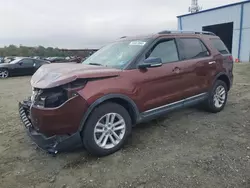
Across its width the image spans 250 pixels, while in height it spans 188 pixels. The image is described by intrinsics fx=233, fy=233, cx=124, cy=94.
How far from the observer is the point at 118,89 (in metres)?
3.35

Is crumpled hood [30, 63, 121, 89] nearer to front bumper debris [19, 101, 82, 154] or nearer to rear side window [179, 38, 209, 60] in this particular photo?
front bumper debris [19, 101, 82, 154]

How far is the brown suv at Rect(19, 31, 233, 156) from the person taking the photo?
9.79ft

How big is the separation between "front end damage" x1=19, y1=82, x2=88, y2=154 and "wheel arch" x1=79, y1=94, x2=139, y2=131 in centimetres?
7

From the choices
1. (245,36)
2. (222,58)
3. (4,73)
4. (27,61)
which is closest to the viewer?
(222,58)

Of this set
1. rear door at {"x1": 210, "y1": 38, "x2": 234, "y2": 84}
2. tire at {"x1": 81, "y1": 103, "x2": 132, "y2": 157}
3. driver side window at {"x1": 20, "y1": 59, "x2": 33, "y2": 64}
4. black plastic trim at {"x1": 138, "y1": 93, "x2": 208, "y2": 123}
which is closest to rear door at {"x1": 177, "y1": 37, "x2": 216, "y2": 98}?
black plastic trim at {"x1": 138, "y1": 93, "x2": 208, "y2": 123}

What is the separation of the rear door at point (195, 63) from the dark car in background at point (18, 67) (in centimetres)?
1305

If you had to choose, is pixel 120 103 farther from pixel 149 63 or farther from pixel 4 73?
pixel 4 73

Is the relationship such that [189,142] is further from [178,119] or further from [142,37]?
[142,37]

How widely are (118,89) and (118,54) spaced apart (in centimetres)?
94

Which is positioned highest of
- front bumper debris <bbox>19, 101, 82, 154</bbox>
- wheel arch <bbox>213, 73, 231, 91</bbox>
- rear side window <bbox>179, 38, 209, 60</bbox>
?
rear side window <bbox>179, 38, 209, 60</bbox>

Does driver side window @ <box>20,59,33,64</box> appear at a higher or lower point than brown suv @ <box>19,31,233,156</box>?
lower

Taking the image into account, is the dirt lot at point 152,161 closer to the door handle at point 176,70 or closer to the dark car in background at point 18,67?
the door handle at point 176,70

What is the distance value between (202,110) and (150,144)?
219cm

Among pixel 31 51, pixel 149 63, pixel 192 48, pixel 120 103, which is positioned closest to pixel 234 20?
pixel 192 48
